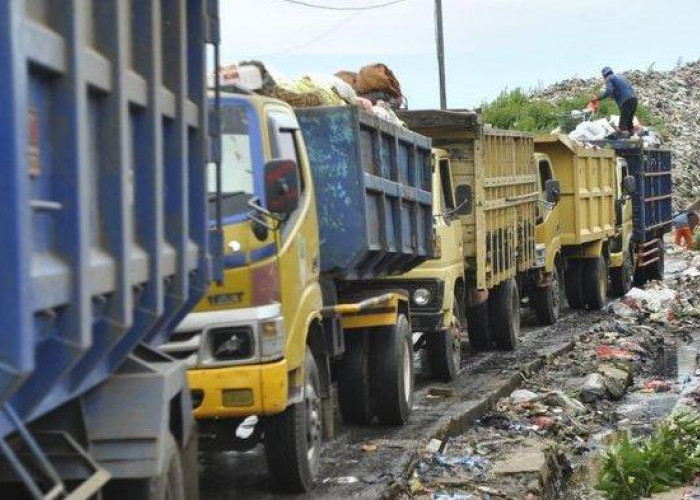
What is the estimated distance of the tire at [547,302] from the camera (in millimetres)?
19547

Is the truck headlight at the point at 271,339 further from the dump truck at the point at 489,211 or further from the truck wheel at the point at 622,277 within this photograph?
the truck wheel at the point at 622,277

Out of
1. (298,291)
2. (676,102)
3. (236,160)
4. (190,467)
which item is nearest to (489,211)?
(298,291)

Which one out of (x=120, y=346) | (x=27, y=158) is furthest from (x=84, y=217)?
(x=120, y=346)

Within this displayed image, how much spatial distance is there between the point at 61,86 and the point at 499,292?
41.2ft

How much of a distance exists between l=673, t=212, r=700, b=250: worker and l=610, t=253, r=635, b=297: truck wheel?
21.3 feet

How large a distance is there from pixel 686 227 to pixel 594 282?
39.7 feet

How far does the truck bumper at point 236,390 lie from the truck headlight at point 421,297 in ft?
17.2

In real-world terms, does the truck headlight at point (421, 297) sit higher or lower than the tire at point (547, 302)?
higher

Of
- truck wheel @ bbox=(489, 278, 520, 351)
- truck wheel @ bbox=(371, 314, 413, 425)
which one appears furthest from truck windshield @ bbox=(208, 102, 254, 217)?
truck wheel @ bbox=(489, 278, 520, 351)

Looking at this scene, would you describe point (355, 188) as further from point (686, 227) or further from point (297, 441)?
point (686, 227)

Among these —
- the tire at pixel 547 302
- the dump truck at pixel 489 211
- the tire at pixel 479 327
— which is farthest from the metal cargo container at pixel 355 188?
the tire at pixel 547 302

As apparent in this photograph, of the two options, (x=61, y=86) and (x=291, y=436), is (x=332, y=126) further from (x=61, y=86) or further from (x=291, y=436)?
(x=61, y=86)

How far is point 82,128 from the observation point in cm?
388

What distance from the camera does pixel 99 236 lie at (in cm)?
420
